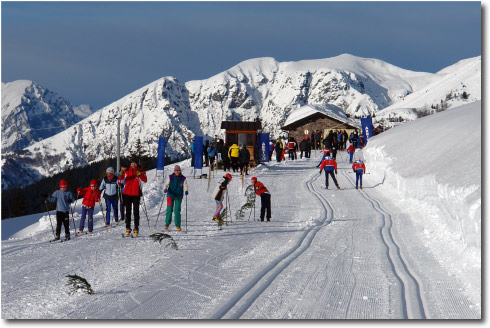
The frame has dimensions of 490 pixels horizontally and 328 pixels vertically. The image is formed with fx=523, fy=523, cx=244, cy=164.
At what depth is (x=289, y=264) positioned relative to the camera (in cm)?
899

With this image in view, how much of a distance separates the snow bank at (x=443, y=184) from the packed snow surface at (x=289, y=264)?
54mm

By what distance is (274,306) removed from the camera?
6570mm

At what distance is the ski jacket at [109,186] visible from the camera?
1427cm

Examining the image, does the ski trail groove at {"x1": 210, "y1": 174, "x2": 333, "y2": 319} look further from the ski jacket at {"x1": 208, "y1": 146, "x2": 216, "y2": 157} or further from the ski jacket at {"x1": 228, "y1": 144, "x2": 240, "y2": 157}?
the ski jacket at {"x1": 208, "y1": 146, "x2": 216, "y2": 157}

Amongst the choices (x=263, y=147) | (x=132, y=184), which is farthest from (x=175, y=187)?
(x=263, y=147)

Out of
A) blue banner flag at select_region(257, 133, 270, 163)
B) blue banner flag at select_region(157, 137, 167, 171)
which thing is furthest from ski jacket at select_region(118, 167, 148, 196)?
blue banner flag at select_region(257, 133, 270, 163)

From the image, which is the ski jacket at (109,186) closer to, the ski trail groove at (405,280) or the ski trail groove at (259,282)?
the ski trail groove at (259,282)

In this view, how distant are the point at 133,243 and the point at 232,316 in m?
5.86

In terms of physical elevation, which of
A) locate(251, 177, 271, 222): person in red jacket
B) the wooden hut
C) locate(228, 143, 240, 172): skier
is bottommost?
locate(251, 177, 271, 222): person in red jacket

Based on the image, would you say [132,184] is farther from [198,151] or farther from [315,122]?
[315,122]

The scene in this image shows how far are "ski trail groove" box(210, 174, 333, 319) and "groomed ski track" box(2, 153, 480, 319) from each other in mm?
18

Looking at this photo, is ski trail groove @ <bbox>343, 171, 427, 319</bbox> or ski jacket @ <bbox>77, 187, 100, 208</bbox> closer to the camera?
ski trail groove @ <bbox>343, 171, 427, 319</bbox>

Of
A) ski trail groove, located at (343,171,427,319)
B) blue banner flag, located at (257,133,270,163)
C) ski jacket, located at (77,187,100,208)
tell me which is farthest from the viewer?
blue banner flag, located at (257,133,270,163)

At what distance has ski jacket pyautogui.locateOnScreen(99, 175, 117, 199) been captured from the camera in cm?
1427
